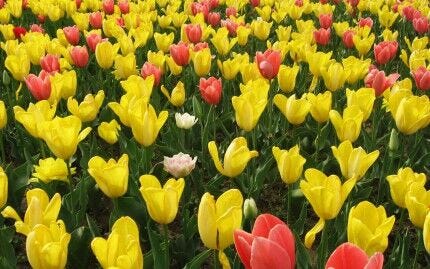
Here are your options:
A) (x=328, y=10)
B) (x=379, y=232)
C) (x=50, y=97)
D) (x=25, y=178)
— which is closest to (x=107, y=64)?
(x=50, y=97)

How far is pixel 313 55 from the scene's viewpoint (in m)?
3.69

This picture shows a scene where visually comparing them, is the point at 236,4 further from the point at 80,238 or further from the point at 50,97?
the point at 80,238

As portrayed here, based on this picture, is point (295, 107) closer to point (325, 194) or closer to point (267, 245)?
point (325, 194)

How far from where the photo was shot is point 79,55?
3867mm

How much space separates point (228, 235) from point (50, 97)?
177cm

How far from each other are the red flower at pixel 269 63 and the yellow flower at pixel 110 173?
159cm

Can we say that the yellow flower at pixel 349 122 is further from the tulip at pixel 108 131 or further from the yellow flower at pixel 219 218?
the tulip at pixel 108 131

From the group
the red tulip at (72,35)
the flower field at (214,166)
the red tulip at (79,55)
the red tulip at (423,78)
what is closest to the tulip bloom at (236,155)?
the flower field at (214,166)

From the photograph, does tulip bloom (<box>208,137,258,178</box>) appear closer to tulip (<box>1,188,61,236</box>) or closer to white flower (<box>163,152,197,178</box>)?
white flower (<box>163,152,197,178</box>)

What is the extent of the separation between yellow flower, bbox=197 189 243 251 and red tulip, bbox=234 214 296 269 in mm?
305

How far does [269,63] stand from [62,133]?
148cm

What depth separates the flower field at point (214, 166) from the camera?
1.64 metres

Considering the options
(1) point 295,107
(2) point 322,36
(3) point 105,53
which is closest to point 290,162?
(1) point 295,107

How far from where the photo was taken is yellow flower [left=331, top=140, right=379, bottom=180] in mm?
2209
